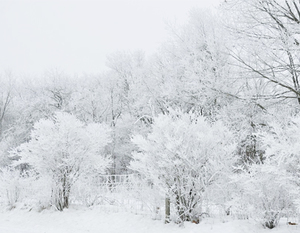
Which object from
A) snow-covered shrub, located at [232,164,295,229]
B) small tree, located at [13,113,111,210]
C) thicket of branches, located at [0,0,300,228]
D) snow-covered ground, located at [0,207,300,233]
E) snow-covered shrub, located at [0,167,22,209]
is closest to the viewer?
snow-covered shrub, located at [232,164,295,229]

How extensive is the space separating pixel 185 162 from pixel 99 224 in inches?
127

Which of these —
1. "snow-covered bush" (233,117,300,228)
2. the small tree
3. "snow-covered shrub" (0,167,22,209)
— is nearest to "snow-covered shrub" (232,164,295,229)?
"snow-covered bush" (233,117,300,228)

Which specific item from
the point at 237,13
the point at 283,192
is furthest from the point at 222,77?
the point at 283,192

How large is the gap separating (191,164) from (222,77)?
5563mm

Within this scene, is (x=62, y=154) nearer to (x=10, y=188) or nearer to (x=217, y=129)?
(x=10, y=188)

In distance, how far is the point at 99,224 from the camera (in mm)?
8398

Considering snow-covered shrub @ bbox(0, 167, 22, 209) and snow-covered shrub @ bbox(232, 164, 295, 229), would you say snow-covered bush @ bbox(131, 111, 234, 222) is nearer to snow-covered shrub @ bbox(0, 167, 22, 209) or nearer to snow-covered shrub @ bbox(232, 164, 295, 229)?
snow-covered shrub @ bbox(232, 164, 295, 229)

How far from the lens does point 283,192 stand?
235 inches

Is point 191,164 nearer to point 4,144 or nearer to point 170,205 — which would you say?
point 170,205

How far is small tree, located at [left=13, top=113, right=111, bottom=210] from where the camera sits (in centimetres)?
1030

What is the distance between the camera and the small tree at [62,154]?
10305 mm

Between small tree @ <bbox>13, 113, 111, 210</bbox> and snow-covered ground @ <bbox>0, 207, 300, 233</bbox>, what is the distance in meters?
0.80

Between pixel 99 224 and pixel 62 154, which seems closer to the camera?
pixel 99 224

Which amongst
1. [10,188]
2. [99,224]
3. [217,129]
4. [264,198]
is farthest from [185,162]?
[10,188]
